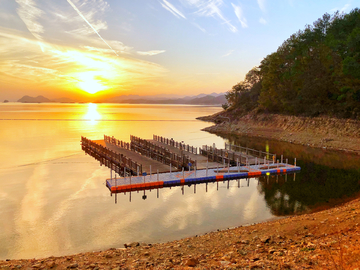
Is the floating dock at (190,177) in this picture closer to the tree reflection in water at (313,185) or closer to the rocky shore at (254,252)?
the tree reflection in water at (313,185)

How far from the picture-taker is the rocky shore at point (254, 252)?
385 inches

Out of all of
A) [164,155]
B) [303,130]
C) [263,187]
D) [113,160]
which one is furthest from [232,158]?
[303,130]

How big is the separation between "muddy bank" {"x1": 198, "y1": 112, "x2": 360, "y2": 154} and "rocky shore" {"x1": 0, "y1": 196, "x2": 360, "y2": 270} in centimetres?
3820

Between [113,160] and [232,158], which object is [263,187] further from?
[113,160]

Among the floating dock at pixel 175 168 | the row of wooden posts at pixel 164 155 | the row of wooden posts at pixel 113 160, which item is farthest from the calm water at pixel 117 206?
the row of wooden posts at pixel 164 155

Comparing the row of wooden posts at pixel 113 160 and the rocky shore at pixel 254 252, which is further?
the row of wooden posts at pixel 113 160

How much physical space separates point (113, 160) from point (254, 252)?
30.1m

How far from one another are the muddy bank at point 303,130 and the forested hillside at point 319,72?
2575mm

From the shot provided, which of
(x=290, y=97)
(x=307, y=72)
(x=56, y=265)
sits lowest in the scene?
(x=56, y=265)

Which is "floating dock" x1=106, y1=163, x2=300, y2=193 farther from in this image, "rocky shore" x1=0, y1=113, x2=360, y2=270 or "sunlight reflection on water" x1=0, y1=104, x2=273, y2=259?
"rocky shore" x1=0, y1=113, x2=360, y2=270

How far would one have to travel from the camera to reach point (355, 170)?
1309 inches

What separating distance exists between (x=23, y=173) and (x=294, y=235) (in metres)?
30.8

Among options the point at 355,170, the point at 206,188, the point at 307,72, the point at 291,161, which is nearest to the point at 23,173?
the point at 206,188

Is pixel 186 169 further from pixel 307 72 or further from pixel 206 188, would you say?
pixel 307 72
